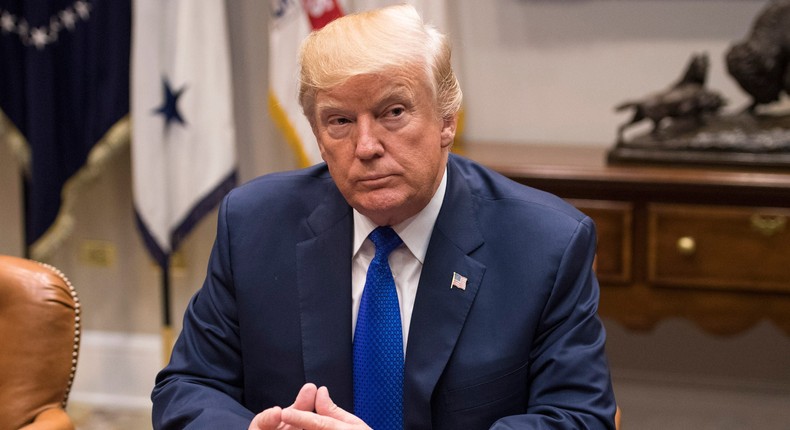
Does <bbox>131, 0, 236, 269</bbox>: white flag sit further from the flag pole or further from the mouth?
the mouth

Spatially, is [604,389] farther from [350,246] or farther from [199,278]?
[199,278]

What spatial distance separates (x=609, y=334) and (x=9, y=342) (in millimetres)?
2531

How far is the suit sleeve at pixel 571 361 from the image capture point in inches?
69.5

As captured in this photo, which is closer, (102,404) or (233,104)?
(233,104)

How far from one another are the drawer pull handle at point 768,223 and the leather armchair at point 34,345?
205 cm

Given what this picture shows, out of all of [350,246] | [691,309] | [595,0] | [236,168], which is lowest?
[691,309]

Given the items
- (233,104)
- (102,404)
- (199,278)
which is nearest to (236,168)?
(233,104)

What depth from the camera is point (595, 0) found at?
3773 mm

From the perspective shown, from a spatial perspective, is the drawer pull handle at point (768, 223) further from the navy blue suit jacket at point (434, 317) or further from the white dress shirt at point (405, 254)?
the white dress shirt at point (405, 254)

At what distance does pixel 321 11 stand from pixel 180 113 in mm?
673

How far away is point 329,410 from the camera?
171 cm

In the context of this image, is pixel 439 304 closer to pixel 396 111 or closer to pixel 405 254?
pixel 405 254

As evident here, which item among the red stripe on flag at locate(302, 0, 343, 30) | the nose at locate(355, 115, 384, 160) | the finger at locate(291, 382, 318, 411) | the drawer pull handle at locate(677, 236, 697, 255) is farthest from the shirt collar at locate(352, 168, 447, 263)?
the red stripe on flag at locate(302, 0, 343, 30)

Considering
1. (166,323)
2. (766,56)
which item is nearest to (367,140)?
(766,56)
